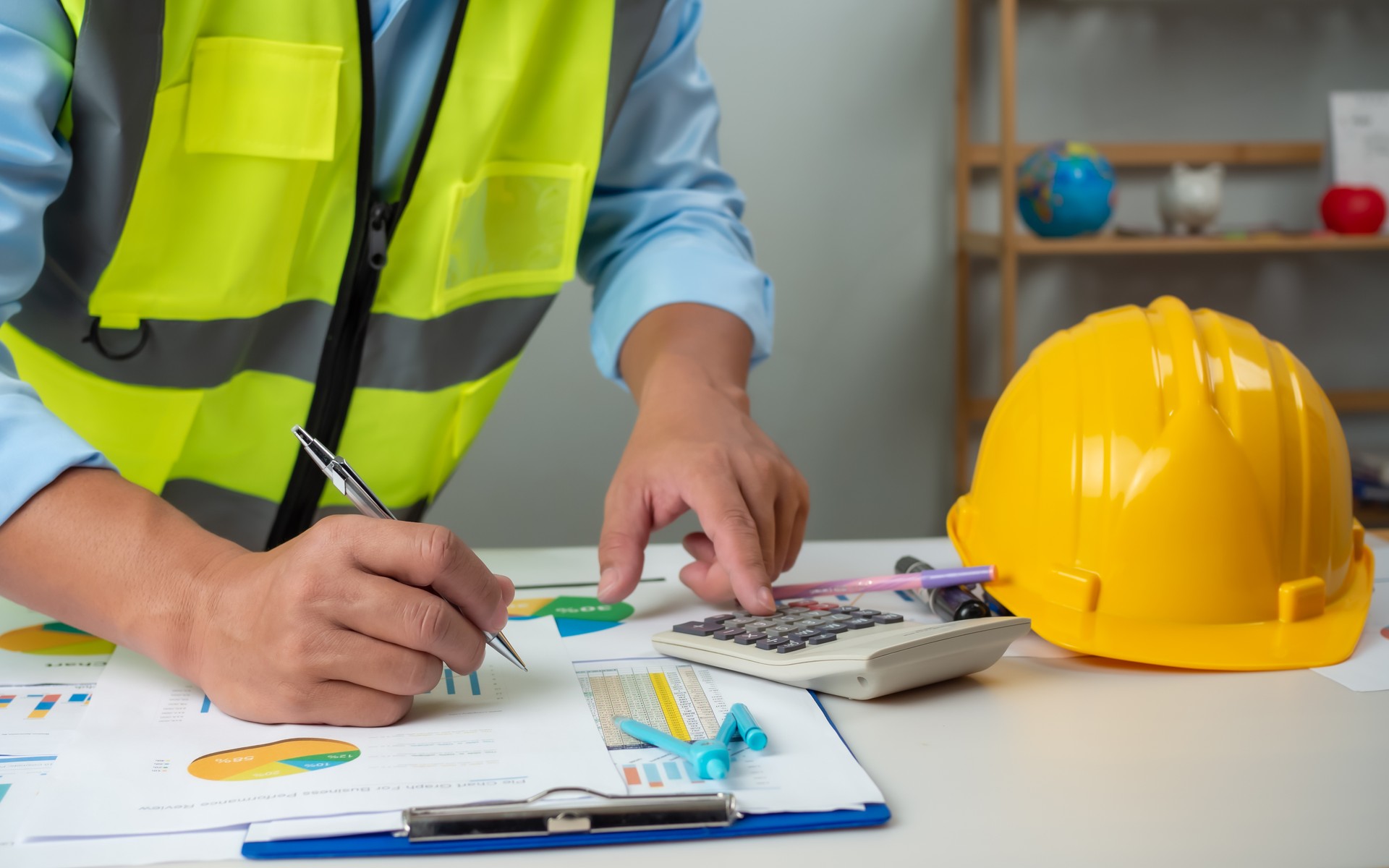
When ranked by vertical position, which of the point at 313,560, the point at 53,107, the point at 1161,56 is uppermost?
the point at 1161,56

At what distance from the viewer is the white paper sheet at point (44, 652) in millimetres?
662

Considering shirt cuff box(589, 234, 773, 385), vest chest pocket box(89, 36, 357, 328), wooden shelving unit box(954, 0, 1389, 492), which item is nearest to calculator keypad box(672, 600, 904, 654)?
shirt cuff box(589, 234, 773, 385)

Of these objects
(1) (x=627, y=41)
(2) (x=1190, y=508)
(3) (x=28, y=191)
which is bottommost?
(2) (x=1190, y=508)

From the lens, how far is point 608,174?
1.08m

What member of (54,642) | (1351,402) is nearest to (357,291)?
(54,642)

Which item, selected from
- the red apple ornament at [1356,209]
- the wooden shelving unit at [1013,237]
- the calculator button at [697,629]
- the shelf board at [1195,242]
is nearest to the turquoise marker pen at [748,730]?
the calculator button at [697,629]

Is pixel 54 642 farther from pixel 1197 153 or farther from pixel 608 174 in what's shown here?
pixel 1197 153

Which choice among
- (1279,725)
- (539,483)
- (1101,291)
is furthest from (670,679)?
(1101,291)

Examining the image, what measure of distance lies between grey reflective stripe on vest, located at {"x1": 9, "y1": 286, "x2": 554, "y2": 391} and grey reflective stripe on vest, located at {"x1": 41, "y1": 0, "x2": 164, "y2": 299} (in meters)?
0.05

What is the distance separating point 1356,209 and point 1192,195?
32 centimetres

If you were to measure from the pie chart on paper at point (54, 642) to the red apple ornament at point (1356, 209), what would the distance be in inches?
87.9

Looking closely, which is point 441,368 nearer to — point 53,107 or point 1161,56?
point 53,107

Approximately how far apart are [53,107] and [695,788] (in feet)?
1.86

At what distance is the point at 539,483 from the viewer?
91.0 inches
